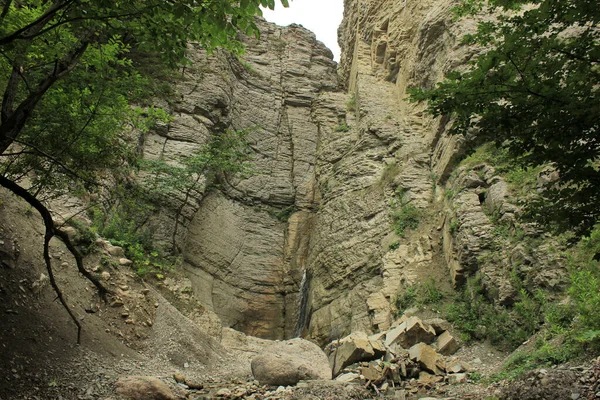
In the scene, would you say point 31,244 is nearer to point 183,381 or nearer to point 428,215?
point 183,381

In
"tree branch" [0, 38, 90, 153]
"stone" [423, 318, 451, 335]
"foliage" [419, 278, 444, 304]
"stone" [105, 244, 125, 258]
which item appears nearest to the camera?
"tree branch" [0, 38, 90, 153]

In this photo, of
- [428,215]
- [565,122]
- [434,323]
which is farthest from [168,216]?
[565,122]

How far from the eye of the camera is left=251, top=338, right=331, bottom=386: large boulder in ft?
29.3

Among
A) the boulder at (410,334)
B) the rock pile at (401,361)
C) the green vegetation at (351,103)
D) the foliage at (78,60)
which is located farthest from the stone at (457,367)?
the green vegetation at (351,103)

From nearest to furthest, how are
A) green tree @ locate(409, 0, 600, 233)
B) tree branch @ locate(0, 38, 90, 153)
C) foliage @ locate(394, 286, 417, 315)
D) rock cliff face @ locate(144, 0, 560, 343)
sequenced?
green tree @ locate(409, 0, 600, 233), tree branch @ locate(0, 38, 90, 153), foliage @ locate(394, 286, 417, 315), rock cliff face @ locate(144, 0, 560, 343)

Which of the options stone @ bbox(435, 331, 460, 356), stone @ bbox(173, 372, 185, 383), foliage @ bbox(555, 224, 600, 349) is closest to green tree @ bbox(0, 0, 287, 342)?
stone @ bbox(173, 372, 185, 383)

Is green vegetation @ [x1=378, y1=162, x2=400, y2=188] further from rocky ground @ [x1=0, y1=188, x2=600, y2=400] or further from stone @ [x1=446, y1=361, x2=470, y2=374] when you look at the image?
stone @ [x1=446, y1=361, x2=470, y2=374]

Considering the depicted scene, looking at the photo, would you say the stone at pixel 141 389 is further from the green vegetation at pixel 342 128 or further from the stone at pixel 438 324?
the green vegetation at pixel 342 128

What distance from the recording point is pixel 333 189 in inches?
859

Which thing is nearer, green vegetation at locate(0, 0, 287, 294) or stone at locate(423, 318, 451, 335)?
green vegetation at locate(0, 0, 287, 294)

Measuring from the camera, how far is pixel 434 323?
12.4m

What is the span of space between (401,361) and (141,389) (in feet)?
18.1

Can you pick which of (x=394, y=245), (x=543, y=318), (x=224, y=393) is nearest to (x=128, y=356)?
(x=224, y=393)

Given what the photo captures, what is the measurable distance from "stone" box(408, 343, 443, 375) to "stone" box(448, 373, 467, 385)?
32 cm
